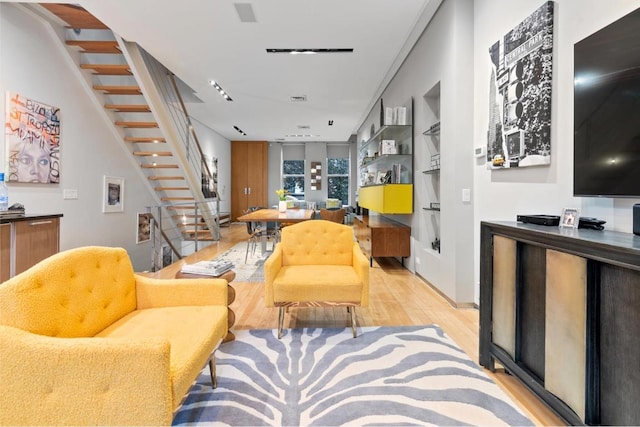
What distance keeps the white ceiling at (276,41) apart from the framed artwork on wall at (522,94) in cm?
128

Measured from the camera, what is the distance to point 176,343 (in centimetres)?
144

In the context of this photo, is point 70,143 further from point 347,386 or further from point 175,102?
point 347,386

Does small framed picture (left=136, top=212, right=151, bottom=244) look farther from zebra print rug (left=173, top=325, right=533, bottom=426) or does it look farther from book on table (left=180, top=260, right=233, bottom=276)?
zebra print rug (left=173, top=325, right=533, bottom=426)

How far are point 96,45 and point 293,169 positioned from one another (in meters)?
8.55

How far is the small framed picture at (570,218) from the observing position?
173 centimetres

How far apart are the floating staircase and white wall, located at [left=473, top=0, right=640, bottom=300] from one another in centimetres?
444

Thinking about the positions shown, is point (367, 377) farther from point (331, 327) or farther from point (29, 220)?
point (29, 220)

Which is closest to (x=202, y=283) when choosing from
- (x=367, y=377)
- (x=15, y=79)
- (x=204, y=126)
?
(x=367, y=377)

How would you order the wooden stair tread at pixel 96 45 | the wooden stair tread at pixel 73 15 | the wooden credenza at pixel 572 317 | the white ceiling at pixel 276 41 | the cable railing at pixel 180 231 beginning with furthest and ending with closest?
1. the cable railing at pixel 180 231
2. the wooden stair tread at pixel 96 45
3. the wooden stair tread at pixel 73 15
4. the white ceiling at pixel 276 41
5. the wooden credenza at pixel 572 317

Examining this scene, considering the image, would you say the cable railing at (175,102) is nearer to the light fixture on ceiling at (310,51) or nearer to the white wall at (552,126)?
the light fixture on ceiling at (310,51)

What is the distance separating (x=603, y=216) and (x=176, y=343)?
2.29m

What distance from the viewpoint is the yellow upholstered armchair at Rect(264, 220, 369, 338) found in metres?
2.52

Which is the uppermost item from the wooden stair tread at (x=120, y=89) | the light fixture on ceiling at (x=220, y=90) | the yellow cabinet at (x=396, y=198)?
the light fixture on ceiling at (x=220, y=90)

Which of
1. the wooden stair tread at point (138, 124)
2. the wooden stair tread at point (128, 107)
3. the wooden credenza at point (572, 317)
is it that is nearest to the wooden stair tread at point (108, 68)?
the wooden stair tread at point (128, 107)
